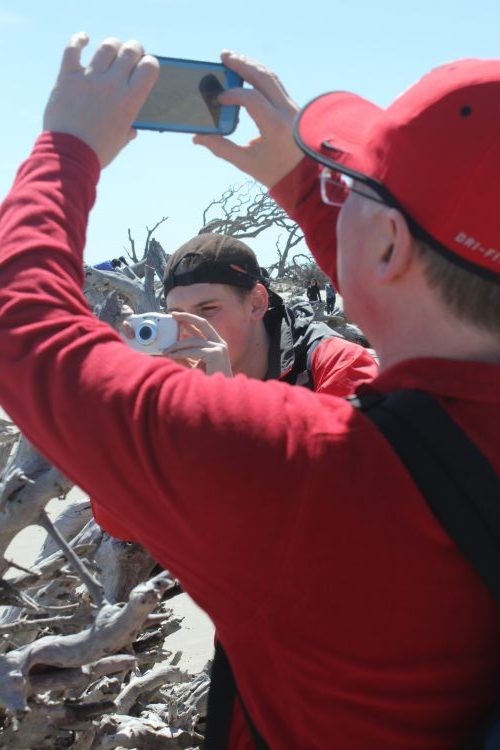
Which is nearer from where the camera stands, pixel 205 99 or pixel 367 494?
pixel 367 494

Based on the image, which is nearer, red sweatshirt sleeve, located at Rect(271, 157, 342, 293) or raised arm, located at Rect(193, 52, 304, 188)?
raised arm, located at Rect(193, 52, 304, 188)

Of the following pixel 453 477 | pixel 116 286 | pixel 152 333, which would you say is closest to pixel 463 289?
pixel 453 477

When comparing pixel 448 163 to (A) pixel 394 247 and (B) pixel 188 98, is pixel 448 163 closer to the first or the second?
(A) pixel 394 247

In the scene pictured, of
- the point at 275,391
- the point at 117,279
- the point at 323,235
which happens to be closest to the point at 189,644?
the point at 117,279

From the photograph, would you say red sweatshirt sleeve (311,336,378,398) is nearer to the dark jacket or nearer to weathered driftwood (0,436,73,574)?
the dark jacket

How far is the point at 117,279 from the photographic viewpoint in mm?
8328

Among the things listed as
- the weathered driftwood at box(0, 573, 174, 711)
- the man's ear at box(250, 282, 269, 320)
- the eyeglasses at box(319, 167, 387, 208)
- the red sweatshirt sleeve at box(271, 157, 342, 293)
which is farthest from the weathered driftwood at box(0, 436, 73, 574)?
the eyeglasses at box(319, 167, 387, 208)

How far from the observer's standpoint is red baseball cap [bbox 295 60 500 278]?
121 centimetres

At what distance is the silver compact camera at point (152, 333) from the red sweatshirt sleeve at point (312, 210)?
0.68 m

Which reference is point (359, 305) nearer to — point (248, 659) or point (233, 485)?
point (233, 485)

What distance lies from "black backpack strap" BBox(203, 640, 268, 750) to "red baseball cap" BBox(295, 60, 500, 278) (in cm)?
65

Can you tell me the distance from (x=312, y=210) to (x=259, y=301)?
1626 mm

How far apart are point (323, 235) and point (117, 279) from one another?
22.0ft

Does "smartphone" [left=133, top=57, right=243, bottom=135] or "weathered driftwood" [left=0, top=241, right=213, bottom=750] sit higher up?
"smartphone" [left=133, top=57, right=243, bottom=135]
